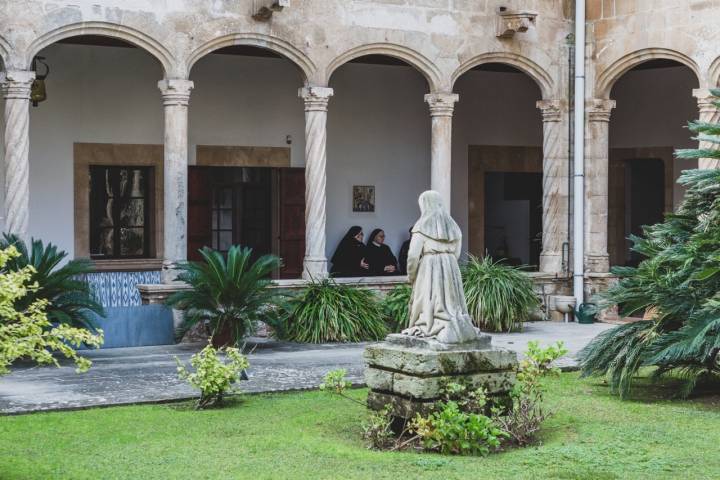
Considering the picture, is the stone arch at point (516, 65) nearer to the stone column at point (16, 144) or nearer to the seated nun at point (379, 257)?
the seated nun at point (379, 257)

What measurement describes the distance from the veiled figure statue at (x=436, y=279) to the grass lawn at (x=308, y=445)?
83 cm

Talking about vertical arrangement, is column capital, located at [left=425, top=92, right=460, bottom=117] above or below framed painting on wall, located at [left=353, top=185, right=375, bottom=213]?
above

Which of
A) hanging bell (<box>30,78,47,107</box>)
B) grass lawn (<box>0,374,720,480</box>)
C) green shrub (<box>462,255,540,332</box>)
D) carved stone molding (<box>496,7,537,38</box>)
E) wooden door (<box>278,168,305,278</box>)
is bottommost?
grass lawn (<box>0,374,720,480</box>)

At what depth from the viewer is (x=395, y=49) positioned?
45.1 ft

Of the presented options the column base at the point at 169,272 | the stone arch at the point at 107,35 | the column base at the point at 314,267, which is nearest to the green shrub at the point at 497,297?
the column base at the point at 314,267

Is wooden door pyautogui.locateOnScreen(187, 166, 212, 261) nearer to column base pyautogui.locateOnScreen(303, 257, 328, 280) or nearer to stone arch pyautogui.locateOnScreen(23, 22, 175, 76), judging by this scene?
column base pyautogui.locateOnScreen(303, 257, 328, 280)

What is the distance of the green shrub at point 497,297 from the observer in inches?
512

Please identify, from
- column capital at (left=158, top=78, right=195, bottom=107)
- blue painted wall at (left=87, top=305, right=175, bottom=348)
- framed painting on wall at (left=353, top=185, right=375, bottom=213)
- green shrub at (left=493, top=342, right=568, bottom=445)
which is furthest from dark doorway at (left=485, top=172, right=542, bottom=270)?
green shrub at (left=493, top=342, right=568, bottom=445)

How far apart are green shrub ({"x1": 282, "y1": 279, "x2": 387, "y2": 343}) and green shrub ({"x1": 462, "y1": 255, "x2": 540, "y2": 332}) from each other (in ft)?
3.67

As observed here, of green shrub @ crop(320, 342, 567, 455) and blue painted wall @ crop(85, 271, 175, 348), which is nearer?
green shrub @ crop(320, 342, 567, 455)

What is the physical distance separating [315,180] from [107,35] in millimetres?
2784

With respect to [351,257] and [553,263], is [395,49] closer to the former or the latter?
[351,257]

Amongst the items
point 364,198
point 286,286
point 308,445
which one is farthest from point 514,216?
point 308,445

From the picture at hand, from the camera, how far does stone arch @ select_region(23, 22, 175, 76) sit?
1182 centimetres
